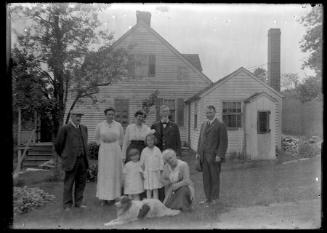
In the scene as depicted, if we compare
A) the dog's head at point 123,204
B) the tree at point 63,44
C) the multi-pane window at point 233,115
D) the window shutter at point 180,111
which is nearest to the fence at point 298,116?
the multi-pane window at point 233,115

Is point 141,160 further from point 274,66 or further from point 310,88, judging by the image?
point 274,66

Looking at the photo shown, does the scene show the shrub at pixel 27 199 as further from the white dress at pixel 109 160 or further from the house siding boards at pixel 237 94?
the house siding boards at pixel 237 94

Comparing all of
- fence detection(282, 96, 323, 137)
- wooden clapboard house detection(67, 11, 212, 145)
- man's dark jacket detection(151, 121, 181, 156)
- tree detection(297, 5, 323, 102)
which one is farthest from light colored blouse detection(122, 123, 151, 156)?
wooden clapboard house detection(67, 11, 212, 145)

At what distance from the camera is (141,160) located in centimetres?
746

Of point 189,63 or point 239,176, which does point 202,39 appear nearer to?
point 239,176

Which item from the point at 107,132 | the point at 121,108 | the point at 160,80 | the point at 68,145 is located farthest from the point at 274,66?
the point at 68,145

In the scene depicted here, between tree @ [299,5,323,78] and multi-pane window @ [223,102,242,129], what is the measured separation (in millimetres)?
6801

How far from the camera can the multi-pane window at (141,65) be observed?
12.2 meters

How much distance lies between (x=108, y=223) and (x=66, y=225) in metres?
0.72

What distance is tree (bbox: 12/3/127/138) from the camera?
29.9 ft

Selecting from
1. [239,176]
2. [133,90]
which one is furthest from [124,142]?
[133,90]

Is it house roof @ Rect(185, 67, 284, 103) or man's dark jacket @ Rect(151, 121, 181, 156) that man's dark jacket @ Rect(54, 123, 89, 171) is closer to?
man's dark jacket @ Rect(151, 121, 181, 156)

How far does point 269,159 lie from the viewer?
52.2ft

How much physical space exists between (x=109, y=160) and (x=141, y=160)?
0.79 metres
